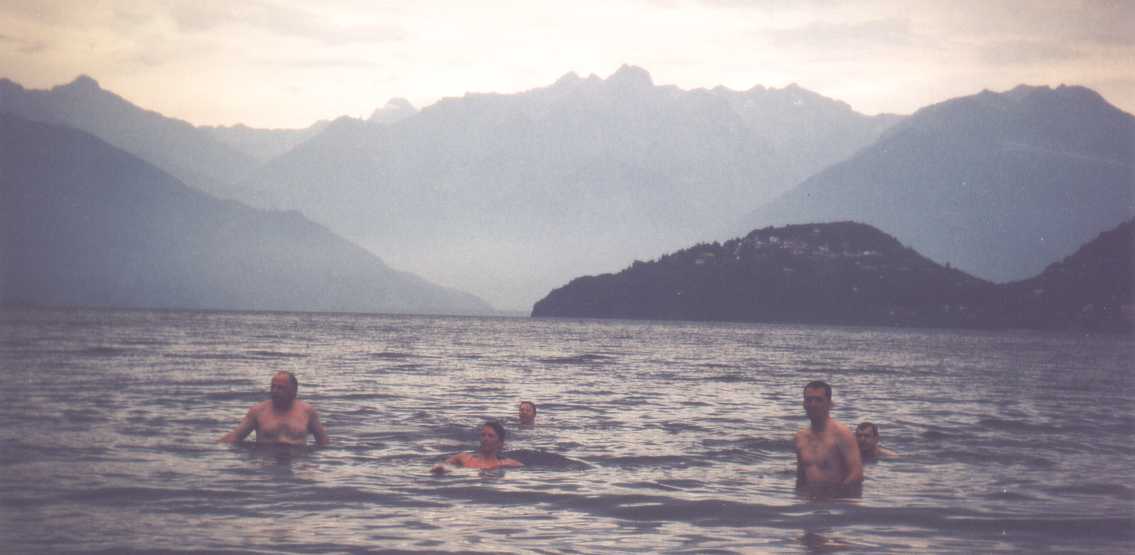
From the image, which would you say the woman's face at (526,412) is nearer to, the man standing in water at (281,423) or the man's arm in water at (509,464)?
the man's arm in water at (509,464)

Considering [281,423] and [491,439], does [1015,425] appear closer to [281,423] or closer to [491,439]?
[491,439]

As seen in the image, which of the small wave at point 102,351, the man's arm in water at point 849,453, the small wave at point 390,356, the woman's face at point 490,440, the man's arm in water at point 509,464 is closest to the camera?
the man's arm in water at point 849,453

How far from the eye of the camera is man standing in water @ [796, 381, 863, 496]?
13.6 metres

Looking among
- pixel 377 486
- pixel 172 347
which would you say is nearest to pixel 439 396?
pixel 377 486

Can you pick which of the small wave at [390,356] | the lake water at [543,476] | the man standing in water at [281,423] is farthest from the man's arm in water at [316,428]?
the small wave at [390,356]

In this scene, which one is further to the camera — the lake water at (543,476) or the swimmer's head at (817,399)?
the swimmer's head at (817,399)

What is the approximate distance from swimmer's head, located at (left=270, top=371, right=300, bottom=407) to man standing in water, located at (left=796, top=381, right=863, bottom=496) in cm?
788

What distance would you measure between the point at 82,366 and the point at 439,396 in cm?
1742

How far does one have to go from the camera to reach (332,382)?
36094 millimetres

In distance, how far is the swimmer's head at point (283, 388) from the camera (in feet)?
53.0

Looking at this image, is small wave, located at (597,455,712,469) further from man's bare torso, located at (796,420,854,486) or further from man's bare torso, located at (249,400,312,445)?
man's bare torso, located at (249,400,312,445)

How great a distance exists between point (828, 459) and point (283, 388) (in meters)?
8.57

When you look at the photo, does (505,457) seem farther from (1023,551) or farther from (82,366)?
(82,366)

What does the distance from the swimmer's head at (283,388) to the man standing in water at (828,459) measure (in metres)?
7.88
